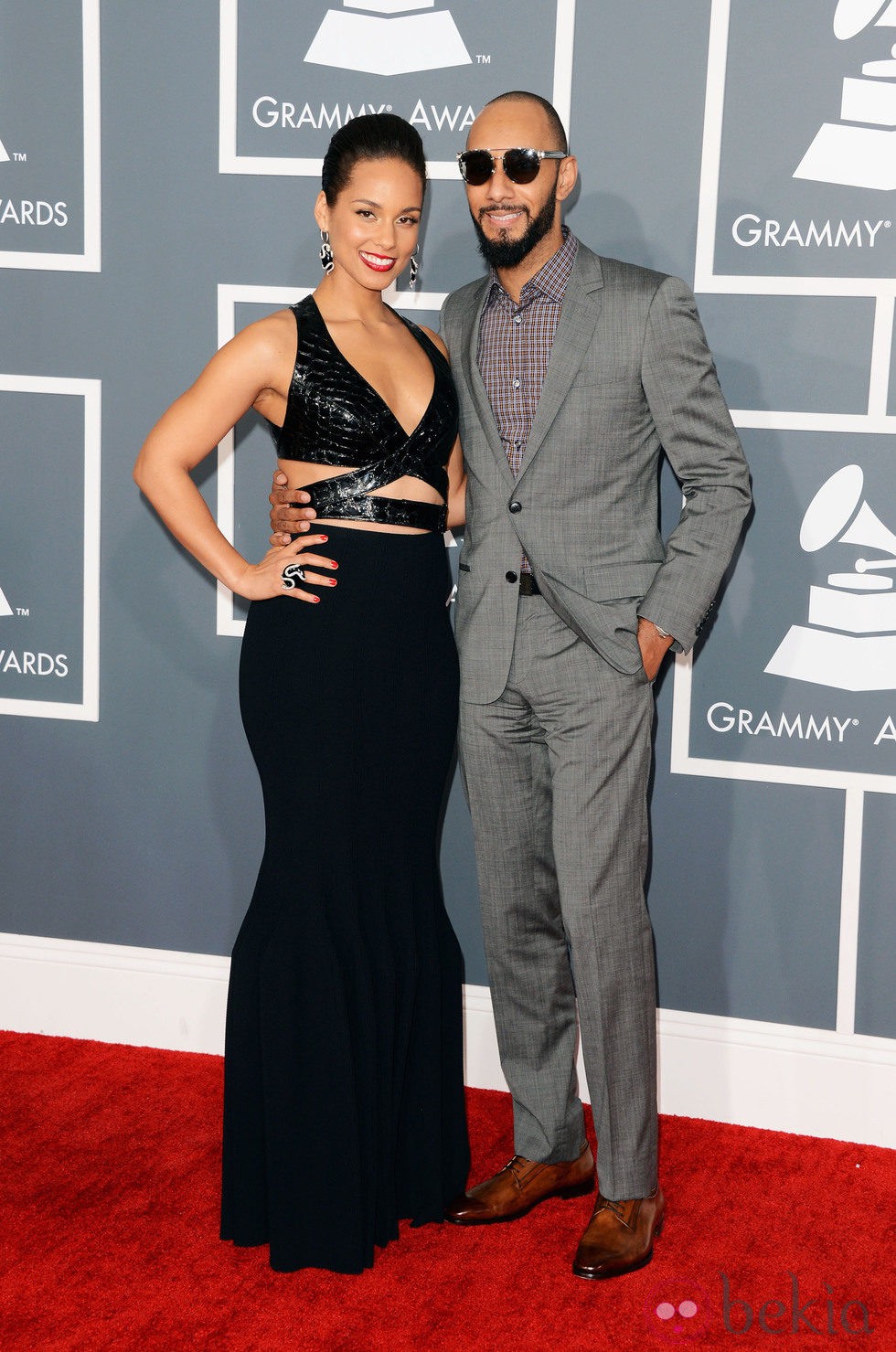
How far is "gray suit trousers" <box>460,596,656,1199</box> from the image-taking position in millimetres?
2457

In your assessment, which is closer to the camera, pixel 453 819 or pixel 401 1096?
pixel 401 1096

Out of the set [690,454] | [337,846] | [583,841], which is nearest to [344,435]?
[690,454]

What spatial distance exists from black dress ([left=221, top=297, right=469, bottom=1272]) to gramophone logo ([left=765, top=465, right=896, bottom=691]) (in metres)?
0.87

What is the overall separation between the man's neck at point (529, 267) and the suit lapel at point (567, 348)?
0.08m

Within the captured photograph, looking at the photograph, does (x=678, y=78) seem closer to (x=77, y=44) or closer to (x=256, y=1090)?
(x=77, y=44)

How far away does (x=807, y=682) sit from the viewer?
2.90 metres

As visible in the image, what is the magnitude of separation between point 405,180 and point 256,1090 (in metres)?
1.68

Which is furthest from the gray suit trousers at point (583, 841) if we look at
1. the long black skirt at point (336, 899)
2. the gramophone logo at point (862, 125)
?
the gramophone logo at point (862, 125)

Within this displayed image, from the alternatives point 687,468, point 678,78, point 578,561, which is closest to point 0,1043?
point 578,561

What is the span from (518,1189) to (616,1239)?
0.85 ft

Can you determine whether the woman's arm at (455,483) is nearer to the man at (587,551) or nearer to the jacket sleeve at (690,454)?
the man at (587,551)

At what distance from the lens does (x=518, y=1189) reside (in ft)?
8.71

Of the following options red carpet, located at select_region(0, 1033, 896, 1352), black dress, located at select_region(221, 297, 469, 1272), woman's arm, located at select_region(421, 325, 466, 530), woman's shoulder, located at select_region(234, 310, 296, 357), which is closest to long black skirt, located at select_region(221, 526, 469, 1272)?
black dress, located at select_region(221, 297, 469, 1272)

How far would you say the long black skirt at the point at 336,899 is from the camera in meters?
2.39
